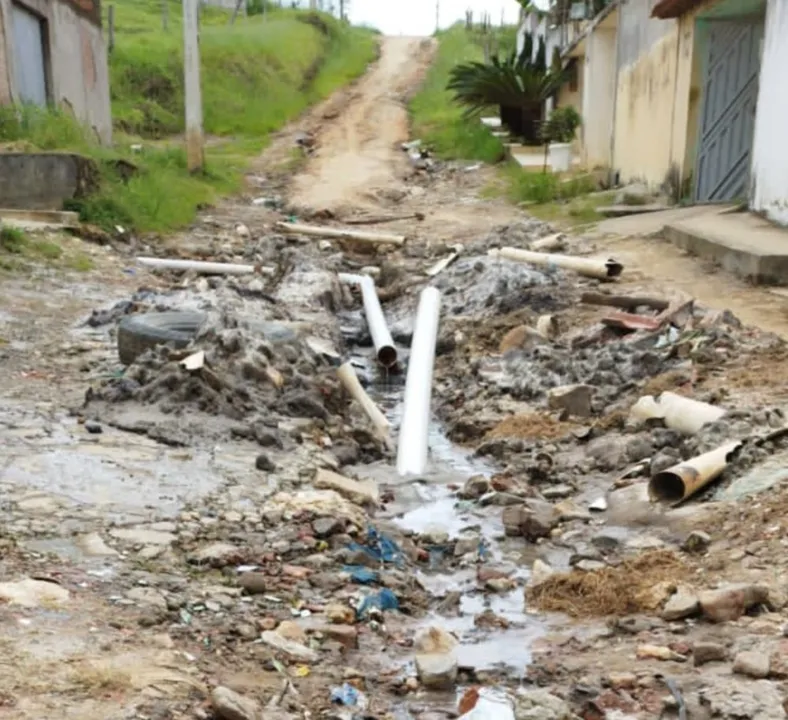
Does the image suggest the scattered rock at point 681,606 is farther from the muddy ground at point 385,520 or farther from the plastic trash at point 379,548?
the plastic trash at point 379,548

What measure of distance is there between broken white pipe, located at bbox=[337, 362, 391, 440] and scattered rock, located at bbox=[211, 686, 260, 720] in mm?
3650

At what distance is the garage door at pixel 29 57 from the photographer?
45.0 ft

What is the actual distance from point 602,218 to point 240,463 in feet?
30.9

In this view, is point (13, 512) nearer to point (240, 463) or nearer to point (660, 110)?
point (240, 463)

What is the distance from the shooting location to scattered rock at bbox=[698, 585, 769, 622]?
3.33 metres

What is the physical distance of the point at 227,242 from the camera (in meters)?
12.9

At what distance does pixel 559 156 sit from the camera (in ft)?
60.2

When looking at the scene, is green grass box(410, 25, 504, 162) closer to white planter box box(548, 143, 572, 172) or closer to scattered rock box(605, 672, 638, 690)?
white planter box box(548, 143, 572, 172)

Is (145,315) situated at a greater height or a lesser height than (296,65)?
lesser

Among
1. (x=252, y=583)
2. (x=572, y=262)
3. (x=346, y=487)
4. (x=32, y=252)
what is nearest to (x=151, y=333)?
(x=346, y=487)

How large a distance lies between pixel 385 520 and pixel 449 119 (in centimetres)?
2271

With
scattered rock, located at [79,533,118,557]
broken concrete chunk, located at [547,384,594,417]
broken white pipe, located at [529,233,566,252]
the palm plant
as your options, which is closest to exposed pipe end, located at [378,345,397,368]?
broken concrete chunk, located at [547,384,594,417]

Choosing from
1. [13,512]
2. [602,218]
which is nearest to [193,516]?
[13,512]

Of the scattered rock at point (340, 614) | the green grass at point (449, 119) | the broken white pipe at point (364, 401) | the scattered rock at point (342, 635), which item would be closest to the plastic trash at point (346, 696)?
the scattered rock at point (342, 635)
